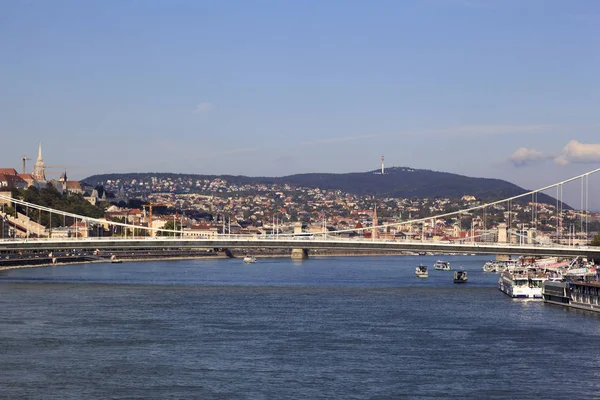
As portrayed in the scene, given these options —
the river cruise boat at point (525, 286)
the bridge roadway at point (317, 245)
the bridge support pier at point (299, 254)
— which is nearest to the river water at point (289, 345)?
the river cruise boat at point (525, 286)

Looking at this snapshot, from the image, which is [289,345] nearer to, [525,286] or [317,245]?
[525,286]

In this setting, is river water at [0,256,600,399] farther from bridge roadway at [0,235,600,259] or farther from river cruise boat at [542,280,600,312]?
bridge roadway at [0,235,600,259]

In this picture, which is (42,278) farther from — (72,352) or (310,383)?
(310,383)

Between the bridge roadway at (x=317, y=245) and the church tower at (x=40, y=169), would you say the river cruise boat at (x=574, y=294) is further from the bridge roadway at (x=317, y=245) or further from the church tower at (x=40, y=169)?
the church tower at (x=40, y=169)

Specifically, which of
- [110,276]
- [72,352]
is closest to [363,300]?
[72,352]

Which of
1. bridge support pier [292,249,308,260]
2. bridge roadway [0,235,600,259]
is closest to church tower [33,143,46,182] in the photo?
bridge support pier [292,249,308,260]

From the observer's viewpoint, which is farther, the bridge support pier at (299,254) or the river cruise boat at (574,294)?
the bridge support pier at (299,254)

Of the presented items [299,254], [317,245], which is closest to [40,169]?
[299,254]

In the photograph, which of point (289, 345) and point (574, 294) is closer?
point (289, 345)

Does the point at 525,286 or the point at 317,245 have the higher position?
the point at 317,245
